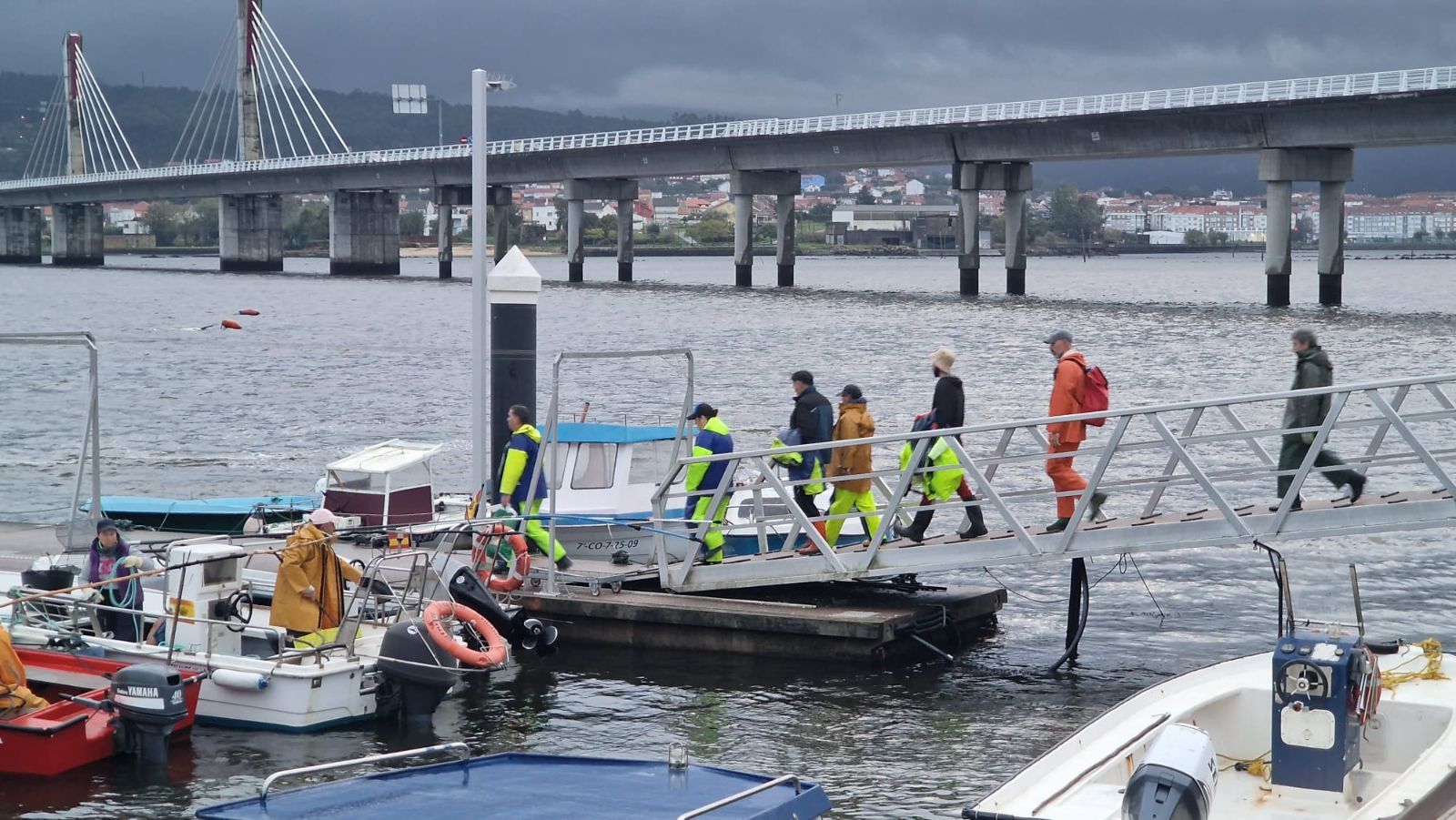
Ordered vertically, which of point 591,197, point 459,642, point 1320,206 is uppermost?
point 591,197

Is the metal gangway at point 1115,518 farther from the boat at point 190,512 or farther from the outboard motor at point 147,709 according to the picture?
the boat at point 190,512

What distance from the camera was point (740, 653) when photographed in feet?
55.7

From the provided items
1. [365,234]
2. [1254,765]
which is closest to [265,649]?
[1254,765]

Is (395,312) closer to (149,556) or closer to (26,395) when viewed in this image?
(26,395)

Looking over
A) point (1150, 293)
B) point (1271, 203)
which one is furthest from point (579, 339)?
point (1150, 293)

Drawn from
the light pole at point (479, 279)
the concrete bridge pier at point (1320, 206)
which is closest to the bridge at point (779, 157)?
the concrete bridge pier at point (1320, 206)

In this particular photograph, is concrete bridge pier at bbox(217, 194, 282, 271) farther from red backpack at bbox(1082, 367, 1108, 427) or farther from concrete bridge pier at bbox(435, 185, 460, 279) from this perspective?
red backpack at bbox(1082, 367, 1108, 427)

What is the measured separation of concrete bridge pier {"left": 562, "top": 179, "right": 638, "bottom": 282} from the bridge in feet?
0.45

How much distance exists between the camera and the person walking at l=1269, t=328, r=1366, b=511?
15.7 meters

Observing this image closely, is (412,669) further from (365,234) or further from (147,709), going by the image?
(365,234)

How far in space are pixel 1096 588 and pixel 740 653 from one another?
6.24 metres

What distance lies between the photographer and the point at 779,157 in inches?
3809

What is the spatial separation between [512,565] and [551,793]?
853 cm

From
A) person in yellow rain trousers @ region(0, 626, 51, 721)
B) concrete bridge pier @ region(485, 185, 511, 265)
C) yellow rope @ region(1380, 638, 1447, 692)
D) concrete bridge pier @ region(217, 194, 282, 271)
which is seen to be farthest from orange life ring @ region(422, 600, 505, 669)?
concrete bridge pier @ region(217, 194, 282, 271)
